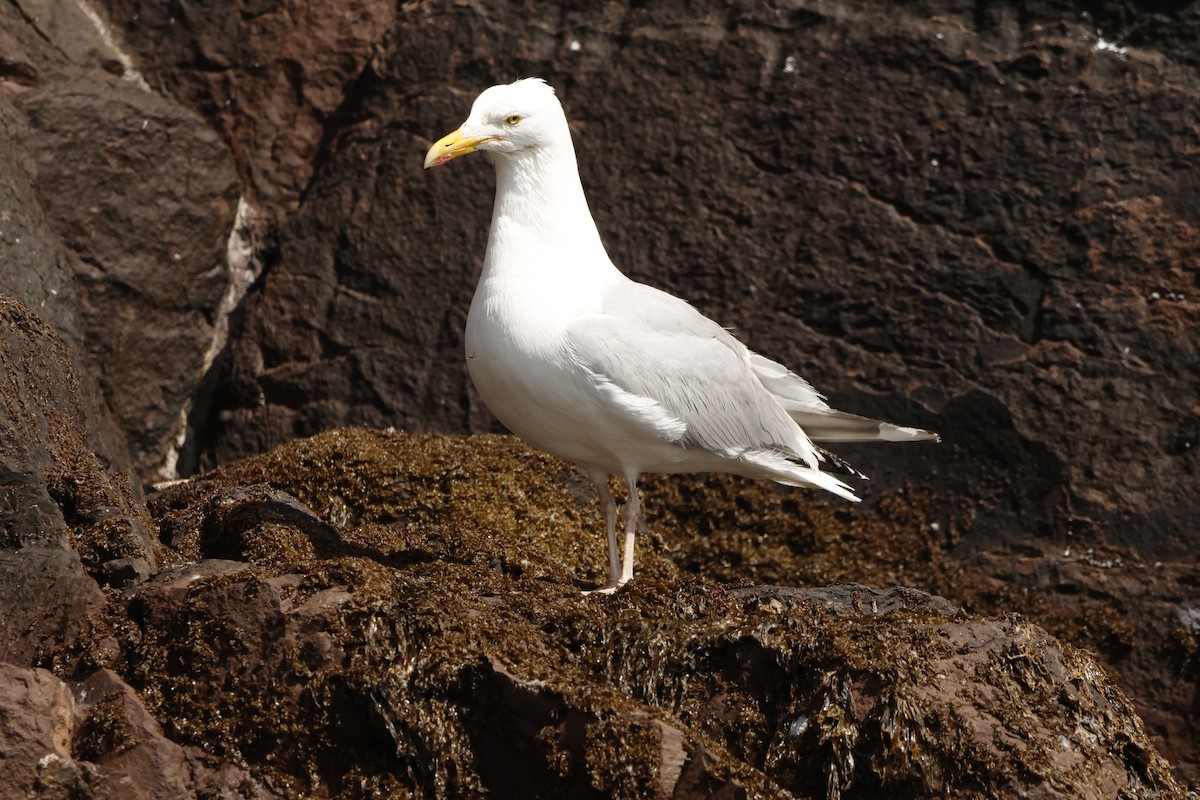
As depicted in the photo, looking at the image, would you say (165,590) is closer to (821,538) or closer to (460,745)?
(460,745)

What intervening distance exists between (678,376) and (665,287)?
2.34 m

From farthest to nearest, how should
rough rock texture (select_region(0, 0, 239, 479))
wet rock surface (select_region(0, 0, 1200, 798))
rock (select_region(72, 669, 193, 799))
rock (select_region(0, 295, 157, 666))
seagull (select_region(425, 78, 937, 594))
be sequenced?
1. rough rock texture (select_region(0, 0, 239, 479))
2. wet rock surface (select_region(0, 0, 1200, 798))
3. seagull (select_region(425, 78, 937, 594))
4. rock (select_region(0, 295, 157, 666))
5. rock (select_region(72, 669, 193, 799))

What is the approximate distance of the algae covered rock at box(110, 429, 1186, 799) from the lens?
4.43 metres

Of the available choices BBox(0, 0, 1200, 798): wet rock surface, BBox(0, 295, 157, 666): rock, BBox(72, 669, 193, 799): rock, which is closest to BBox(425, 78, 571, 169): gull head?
BBox(0, 0, 1200, 798): wet rock surface

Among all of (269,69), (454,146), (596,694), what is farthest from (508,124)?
(269,69)

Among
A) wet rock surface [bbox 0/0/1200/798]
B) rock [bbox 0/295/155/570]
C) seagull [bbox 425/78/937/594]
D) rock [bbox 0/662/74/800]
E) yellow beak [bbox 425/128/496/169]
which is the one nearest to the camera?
rock [bbox 0/662/74/800]

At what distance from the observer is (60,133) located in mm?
7777

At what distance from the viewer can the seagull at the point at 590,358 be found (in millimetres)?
5441

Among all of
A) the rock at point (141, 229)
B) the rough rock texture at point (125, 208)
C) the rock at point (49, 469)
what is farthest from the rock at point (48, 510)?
the rock at point (141, 229)

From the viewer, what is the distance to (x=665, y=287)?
8.07 m

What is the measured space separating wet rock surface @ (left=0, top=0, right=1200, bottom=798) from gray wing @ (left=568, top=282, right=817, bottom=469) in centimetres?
68

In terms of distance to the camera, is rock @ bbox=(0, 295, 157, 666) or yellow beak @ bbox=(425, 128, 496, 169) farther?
yellow beak @ bbox=(425, 128, 496, 169)

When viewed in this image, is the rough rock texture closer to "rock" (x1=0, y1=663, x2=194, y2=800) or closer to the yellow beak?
the yellow beak

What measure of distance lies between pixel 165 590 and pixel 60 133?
3.98 meters
